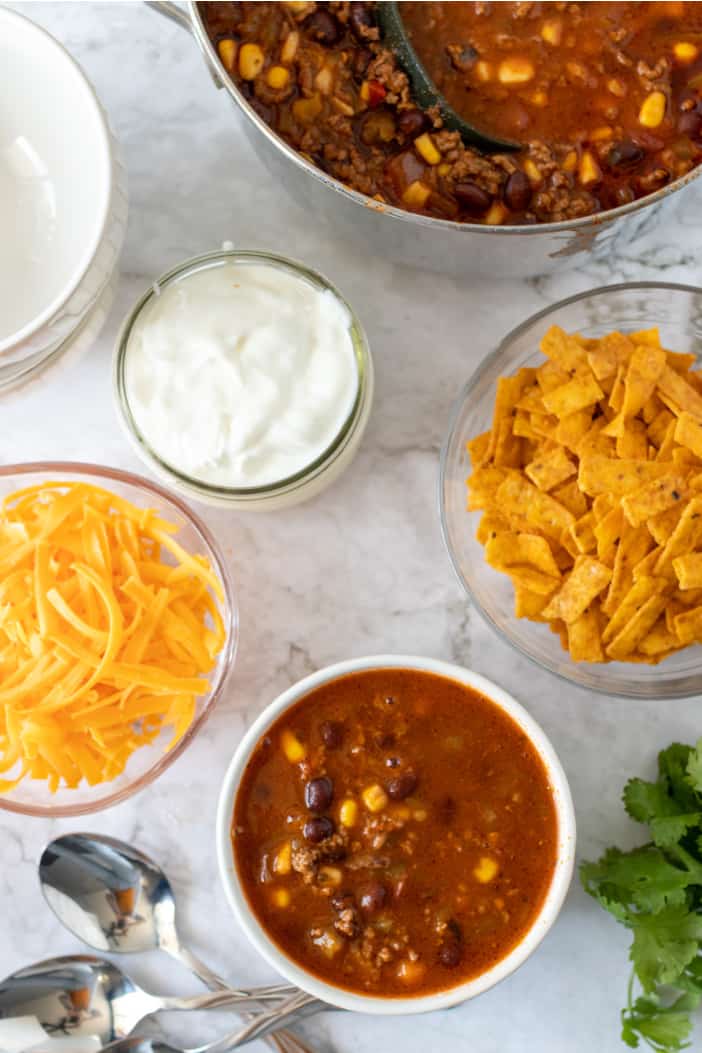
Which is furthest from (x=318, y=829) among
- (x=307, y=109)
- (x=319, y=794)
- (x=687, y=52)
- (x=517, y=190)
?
(x=687, y=52)

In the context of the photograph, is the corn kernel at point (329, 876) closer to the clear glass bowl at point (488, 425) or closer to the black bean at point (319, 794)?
the black bean at point (319, 794)

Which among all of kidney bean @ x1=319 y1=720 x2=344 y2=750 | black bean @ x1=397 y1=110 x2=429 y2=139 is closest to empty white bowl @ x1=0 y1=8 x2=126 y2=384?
black bean @ x1=397 y1=110 x2=429 y2=139

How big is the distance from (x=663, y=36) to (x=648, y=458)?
0.76m

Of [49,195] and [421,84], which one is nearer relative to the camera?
[421,84]

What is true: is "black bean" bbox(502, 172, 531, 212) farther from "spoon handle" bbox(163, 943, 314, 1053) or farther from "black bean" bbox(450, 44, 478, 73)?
"spoon handle" bbox(163, 943, 314, 1053)

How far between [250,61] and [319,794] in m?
1.31

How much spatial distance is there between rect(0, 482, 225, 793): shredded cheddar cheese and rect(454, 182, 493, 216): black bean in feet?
2.65

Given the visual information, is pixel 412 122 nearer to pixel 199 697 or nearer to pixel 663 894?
pixel 199 697

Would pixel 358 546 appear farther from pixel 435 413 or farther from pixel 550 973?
pixel 550 973

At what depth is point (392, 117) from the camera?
2068 mm

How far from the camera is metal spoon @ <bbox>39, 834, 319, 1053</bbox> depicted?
2.32 meters

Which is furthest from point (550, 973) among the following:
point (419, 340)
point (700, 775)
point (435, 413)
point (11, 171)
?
point (11, 171)

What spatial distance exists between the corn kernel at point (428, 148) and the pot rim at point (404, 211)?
0.18 meters

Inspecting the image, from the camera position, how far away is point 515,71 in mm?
2053
